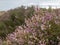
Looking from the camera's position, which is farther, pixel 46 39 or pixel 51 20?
pixel 51 20

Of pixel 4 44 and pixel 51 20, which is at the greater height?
pixel 51 20

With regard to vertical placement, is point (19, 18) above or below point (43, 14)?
below

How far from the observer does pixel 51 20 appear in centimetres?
634

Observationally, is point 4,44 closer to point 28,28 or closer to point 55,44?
point 28,28

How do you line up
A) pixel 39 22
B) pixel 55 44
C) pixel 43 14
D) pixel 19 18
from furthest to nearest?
1. pixel 19 18
2. pixel 43 14
3. pixel 39 22
4. pixel 55 44

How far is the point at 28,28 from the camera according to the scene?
6.38 m

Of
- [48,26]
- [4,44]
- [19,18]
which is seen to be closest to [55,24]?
[48,26]

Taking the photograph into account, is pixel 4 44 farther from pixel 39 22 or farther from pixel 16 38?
pixel 39 22

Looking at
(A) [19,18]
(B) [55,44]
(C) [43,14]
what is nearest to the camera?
(B) [55,44]

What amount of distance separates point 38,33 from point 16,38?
0.52 metres

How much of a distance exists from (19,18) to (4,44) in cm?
286

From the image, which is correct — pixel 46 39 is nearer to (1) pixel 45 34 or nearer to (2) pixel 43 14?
(1) pixel 45 34

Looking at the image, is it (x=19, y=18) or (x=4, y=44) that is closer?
(x=4, y=44)

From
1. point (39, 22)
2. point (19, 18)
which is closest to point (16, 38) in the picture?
point (39, 22)
